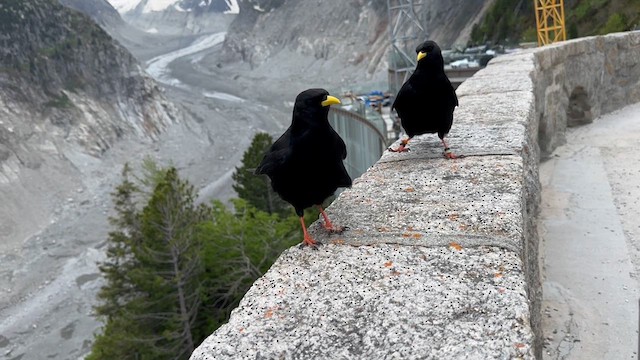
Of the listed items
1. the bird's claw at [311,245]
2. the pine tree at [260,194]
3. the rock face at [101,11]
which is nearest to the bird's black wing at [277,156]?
the bird's claw at [311,245]

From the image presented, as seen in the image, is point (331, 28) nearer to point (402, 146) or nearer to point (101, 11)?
point (101, 11)

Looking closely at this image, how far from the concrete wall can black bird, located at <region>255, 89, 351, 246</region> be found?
0.74 ft

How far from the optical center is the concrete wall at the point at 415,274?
6.62ft

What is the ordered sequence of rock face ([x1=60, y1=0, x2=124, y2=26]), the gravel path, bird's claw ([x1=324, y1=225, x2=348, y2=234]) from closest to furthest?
bird's claw ([x1=324, y1=225, x2=348, y2=234]) → the gravel path → rock face ([x1=60, y1=0, x2=124, y2=26])


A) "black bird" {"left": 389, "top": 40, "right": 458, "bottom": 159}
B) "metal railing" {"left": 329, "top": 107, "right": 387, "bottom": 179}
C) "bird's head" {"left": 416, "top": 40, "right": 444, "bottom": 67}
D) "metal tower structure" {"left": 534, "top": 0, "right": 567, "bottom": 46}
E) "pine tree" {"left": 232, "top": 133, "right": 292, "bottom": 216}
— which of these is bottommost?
"pine tree" {"left": 232, "top": 133, "right": 292, "bottom": 216}

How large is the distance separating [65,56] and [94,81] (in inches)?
136

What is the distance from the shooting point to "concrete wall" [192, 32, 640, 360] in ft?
6.62

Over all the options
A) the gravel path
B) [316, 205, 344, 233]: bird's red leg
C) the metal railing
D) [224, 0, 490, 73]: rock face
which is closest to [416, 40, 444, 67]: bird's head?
[316, 205, 344, 233]: bird's red leg

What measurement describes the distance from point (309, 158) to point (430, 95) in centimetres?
150

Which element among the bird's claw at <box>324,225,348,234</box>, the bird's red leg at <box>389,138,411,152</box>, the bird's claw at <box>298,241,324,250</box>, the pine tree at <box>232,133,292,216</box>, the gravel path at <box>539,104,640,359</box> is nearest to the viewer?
the bird's claw at <box>298,241,324,250</box>

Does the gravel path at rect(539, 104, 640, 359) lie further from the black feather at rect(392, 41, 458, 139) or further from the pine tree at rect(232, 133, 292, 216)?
the pine tree at rect(232, 133, 292, 216)

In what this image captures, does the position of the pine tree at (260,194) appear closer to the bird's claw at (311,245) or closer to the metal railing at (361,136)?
the metal railing at (361,136)

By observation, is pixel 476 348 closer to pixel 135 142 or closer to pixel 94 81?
pixel 135 142

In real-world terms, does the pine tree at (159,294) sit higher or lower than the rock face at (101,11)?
lower
